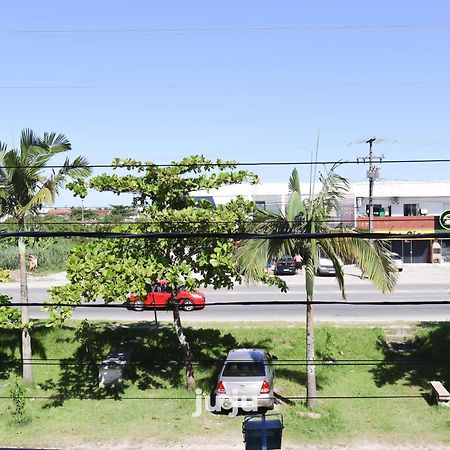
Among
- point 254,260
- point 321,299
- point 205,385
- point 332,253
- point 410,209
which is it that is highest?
point 410,209

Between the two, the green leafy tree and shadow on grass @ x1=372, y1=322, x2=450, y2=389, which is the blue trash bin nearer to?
the green leafy tree

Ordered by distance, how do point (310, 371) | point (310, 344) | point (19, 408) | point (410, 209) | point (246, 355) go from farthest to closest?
point (410, 209) → point (246, 355) → point (310, 344) → point (310, 371) → point (19, 408)

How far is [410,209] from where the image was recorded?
45.0 metres

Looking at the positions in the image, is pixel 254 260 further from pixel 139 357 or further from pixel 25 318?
pixel 25 318

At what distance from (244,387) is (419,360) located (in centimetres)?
618

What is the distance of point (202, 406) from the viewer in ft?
45.8

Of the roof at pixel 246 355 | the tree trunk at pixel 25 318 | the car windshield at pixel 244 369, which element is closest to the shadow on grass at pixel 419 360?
the roof at pixel 246 355

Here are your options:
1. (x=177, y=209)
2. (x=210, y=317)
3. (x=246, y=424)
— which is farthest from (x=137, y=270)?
(x=210, y=317)

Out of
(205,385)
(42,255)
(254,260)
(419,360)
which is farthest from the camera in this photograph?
(42,255)

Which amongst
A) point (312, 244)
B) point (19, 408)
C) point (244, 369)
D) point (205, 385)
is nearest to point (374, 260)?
point (312, 244)

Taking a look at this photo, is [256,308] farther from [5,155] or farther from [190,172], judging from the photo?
[5,155]

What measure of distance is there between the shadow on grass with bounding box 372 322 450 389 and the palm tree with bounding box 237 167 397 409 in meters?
3.31

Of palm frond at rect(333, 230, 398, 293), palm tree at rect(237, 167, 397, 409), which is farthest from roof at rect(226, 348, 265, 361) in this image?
palm frond at rect(333, 230, 398, 293)

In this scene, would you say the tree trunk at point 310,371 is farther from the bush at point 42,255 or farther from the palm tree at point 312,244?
the bush at point 42,255
